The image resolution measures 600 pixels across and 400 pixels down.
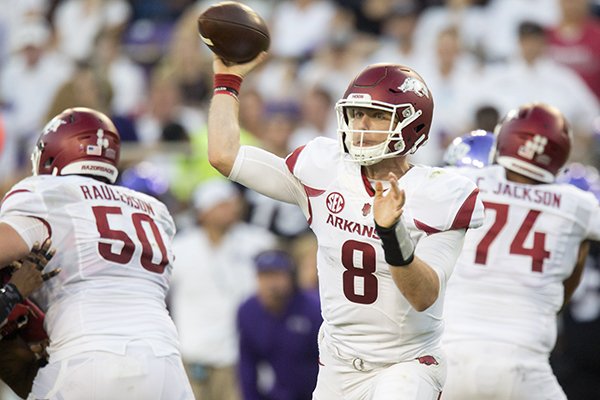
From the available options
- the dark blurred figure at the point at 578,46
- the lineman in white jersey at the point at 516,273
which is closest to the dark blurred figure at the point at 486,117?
the dark blurred figure at the point at 578,46

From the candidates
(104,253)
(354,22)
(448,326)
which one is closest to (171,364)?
(104,253)

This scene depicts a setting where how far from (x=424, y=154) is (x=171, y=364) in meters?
5.84

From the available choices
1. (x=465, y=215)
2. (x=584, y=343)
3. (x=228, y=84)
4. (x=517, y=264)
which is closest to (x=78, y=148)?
(x=228, y=84)

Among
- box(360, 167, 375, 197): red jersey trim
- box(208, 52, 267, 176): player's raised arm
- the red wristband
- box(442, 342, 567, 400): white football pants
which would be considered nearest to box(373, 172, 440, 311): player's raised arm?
box(360, 167, 375, 197): red jersey trim

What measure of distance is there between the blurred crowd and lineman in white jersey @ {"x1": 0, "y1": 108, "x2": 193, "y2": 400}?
2554 millimetres

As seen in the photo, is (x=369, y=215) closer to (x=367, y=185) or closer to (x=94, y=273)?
(x=367, y=185)

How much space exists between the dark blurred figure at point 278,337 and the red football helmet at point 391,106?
3.99 m

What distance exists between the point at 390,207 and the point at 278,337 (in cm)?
472

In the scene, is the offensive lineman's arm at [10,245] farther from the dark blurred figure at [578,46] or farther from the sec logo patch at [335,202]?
the dark blurred figure at [578,46]

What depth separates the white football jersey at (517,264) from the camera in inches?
235

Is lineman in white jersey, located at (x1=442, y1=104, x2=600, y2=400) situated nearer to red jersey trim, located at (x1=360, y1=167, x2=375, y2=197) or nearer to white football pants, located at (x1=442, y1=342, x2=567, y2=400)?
white football pants, located at (x1=442, y1=342, x2=567, y2=400)

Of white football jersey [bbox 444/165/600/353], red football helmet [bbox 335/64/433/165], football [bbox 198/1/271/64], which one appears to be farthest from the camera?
white football jersey [bbox 444/165/600/353]

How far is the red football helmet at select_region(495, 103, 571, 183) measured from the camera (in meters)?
6.18

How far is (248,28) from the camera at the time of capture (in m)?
5.30
